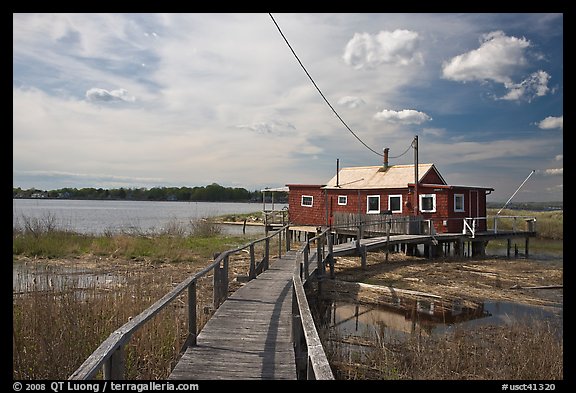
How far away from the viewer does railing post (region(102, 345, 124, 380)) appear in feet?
11.8

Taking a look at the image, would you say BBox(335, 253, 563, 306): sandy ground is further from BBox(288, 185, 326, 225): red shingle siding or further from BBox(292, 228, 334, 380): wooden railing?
BBox(288, 185, 326, 225): red shingle siding

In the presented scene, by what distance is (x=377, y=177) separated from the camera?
2777 cm

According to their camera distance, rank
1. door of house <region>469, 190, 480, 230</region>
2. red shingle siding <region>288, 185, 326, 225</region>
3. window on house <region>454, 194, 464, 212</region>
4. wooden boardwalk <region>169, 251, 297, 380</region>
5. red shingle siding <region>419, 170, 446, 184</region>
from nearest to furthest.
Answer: wooden boardwalk <region>169, 251, 297, 380</region>
window on house <region>454, 194, 464, 212</region>
door of house <region>469, 190, 480, 230</region>
red shingle siding <region>419, 170, 446, 184</region>
red shingle siding <region>288, 185, 326, 225</region>

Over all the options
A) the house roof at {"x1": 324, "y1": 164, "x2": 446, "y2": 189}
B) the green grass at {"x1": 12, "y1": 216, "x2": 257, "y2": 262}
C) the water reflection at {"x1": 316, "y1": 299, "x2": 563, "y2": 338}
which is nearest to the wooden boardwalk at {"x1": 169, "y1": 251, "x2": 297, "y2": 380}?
the water reflection at {"x1": 316, "y1": 299, "x2": 563, "y2": 338}

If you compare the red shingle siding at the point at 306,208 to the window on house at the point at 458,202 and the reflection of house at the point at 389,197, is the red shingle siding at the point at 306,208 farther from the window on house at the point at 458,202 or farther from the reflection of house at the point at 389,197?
the window on house at the point at 458,202

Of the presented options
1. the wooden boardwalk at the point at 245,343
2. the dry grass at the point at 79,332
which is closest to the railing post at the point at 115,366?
the wooden boardwalk at the point at 245,343

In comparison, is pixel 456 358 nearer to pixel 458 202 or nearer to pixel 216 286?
pixel 216 286

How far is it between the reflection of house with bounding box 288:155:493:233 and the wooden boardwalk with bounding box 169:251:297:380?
16.8m

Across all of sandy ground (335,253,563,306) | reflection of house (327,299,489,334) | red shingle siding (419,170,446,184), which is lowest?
reflection of house (327,299,489,334)

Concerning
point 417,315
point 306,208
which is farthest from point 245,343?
point 306,208

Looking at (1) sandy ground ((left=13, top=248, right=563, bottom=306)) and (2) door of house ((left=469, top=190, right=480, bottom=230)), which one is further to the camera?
(2) door of house ((left=469, top=190, right=480, bottom=230))

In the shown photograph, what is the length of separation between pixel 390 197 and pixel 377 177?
2.47 metres
